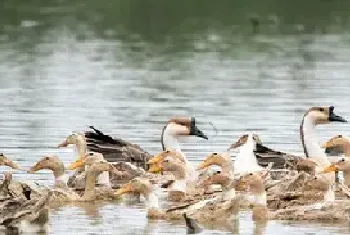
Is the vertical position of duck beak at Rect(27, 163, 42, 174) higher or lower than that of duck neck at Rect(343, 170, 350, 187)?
higher

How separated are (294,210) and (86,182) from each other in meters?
3.10

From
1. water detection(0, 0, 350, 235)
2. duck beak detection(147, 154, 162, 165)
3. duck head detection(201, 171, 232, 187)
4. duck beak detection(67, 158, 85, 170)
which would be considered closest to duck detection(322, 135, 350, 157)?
water detection(0, 0, 350, 235)

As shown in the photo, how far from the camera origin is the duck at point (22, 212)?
17656 millimetres

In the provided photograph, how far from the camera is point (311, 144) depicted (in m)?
22.5

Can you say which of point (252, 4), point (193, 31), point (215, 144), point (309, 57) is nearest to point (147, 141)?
point (215, 144)

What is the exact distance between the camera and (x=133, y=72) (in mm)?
37844

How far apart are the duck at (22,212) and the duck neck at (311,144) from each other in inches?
220

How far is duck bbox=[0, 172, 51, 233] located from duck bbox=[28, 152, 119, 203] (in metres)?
2.16

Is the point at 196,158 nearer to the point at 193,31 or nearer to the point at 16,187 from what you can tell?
the point at 16,187

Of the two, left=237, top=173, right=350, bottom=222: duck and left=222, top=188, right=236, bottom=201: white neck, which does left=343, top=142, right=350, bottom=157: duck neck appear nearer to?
left=237, top=173, right=350, bottom=222: duck

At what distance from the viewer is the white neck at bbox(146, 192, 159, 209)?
63.1 feet

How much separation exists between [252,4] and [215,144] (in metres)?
33.3

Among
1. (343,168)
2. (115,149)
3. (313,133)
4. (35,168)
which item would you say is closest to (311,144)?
(313,133)

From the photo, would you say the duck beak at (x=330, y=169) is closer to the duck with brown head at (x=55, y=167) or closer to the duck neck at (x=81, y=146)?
the duck with brown head at (x=55, y=167)
